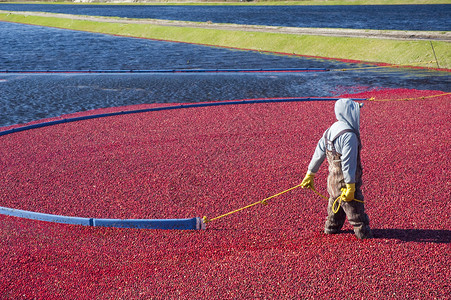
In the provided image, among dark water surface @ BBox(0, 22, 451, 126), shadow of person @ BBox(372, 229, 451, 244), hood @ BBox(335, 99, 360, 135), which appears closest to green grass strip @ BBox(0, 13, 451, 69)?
dark water surface @ BBox(0, 22, 451, 126)

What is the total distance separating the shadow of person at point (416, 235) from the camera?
799 centimetres

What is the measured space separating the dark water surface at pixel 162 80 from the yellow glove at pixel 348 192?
14462 millimetres

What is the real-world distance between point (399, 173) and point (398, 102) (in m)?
8.37

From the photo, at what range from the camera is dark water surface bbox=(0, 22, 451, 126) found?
21.5 m

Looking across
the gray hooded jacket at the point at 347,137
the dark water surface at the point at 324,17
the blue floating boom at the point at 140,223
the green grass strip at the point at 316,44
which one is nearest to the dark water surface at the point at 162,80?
the green grass strip at the point at 316,44

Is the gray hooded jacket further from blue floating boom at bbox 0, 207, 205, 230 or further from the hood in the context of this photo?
blue floating boom at bbox 0, 207, 205, 230

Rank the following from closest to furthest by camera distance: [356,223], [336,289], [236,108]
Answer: [336,289] → [356,223] → [236,108]

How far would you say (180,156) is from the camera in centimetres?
1288

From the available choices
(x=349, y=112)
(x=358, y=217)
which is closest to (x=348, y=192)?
(x=358, y=217)

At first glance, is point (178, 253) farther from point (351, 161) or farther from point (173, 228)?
point (351, 161)

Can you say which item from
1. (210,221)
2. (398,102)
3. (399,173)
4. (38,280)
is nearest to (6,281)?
(38,280)

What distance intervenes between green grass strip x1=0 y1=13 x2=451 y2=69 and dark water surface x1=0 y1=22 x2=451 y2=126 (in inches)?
84.1

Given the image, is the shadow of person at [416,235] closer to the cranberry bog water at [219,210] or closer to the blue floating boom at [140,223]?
the cranberry bog water at [219,210]

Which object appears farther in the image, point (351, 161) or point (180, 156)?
point (180, 156)
